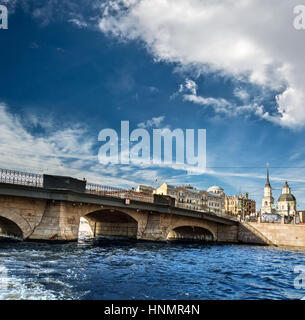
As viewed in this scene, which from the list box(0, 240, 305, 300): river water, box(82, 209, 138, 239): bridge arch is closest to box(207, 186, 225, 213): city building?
box(82, 209, 138, 239): bridge arch

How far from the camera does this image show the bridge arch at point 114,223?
125 feet

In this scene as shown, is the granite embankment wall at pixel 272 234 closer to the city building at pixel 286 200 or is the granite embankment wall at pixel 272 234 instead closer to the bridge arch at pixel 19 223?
the bridge arch at pixel 19 223

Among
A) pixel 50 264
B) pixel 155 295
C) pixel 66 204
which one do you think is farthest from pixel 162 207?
pixel 155 295

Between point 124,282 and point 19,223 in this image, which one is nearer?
point 124,282

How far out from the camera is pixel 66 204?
28406mm

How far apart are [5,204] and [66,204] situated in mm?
5670

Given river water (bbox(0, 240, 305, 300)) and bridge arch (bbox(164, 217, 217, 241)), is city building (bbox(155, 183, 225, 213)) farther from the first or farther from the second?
river water (bbox(0, 240, 305, 300))

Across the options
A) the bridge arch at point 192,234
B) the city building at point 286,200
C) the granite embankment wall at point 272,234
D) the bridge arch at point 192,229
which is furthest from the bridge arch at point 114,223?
the city building at point 286,200

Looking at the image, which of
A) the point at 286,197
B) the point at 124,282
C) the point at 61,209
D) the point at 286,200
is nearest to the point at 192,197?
the point at 286,200

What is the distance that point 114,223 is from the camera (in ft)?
151

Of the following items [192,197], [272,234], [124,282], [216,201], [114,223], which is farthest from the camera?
[216,201]

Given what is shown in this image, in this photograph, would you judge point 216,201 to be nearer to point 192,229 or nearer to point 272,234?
point 192,229
